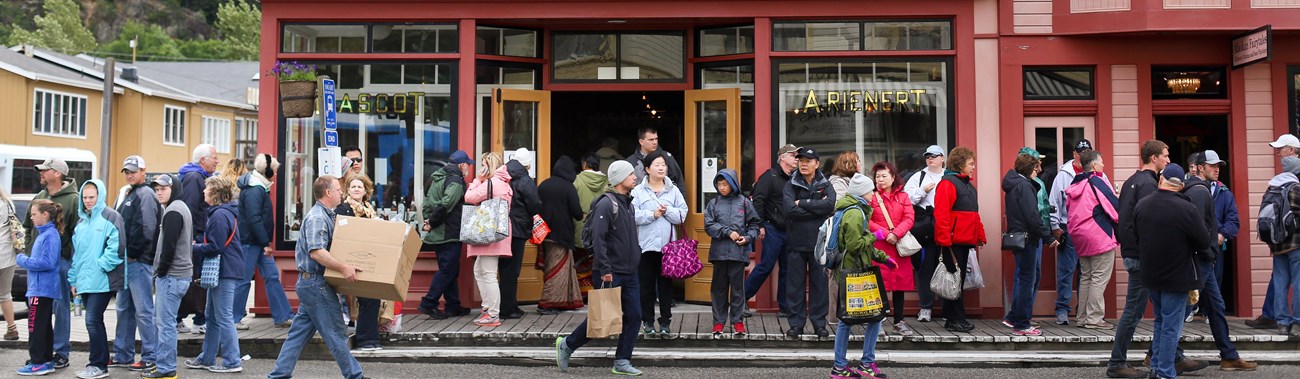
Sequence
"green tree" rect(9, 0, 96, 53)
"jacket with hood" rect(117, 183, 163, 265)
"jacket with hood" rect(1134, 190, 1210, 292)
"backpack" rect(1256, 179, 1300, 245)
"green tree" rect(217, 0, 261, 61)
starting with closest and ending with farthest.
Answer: "jacket with hood" rect(1134, 190, 1210, 292) < "jacket with hood" rect(117, 183, 163, 265) < "backpack" rect(1256, 179, 1300, 245) < "green tree" rect(9, 0, 96, 53) < "green tree" rect(217, 0, 261, 61)

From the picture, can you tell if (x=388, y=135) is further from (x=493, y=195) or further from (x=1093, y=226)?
(x=1093, y=226)

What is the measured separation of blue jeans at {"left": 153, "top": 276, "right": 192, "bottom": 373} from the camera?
28.3 ft

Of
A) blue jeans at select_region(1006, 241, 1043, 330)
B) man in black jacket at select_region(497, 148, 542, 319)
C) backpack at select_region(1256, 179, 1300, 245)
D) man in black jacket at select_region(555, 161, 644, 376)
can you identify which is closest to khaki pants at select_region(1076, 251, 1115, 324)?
blue jeans at select_region(1006, 241, 1043, 330)

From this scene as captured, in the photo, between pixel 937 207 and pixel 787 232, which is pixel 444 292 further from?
pixel 937 207

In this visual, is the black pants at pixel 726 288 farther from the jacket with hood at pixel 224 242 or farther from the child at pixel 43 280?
the child at pixel 43 280

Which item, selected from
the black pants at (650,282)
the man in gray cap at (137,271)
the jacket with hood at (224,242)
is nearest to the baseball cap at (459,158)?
the black pants at (650,282)

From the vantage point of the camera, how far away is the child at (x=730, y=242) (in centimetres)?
994

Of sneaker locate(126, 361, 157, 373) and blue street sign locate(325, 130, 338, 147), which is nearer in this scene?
sneaker locate(126, 361, 157, 373)

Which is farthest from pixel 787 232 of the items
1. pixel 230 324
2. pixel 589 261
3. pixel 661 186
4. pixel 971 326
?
pixel 230 324

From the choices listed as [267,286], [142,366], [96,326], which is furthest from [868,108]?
[96,326]

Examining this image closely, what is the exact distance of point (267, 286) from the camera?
10.6 m

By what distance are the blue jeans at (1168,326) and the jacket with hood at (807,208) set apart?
2672 millimetres

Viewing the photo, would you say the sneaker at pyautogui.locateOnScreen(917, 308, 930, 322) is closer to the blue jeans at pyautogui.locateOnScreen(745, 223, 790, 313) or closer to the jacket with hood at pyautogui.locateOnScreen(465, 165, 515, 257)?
the blue jeans at pyautogui.locateOnScreen(745, 223, 790, 313)

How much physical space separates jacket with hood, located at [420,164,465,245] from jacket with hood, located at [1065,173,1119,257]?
569 centimetres
